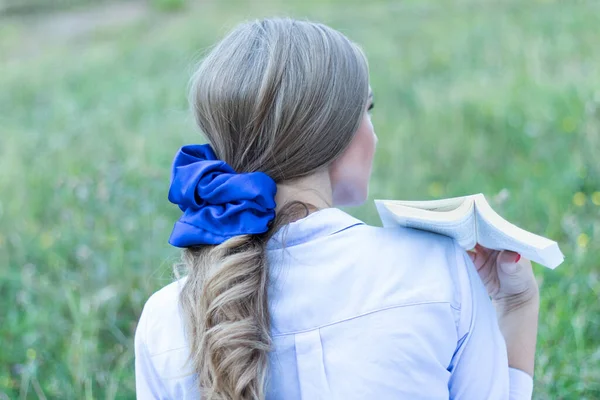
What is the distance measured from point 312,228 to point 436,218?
227 mm

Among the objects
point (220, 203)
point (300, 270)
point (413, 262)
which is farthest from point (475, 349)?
point (220, 203)

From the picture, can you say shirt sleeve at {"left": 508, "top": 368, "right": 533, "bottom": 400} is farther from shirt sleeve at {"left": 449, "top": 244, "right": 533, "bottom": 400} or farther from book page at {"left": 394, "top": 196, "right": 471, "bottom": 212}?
book page at {"left": 394, "top": 196, "right": 471, "bottom": 212}

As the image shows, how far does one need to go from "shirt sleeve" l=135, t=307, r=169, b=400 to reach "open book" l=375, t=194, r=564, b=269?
52cm

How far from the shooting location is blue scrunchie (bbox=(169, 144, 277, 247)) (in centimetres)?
143

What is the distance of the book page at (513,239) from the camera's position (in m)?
1.30

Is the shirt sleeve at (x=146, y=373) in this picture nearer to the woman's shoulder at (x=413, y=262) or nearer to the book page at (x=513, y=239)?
the woman's shoulder at (x=413, y=262)

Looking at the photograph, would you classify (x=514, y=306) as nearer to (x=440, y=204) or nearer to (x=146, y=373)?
(x=440, y=204)

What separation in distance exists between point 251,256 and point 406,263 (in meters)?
0.28

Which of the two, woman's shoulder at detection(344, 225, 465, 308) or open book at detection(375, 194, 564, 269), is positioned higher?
open book at detection(375, 194, 564, 269)

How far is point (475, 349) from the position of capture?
139 centimetres

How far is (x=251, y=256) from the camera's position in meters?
1.41

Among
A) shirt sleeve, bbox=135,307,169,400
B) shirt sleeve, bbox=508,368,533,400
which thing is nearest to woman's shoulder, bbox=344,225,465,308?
shirt sleeve, bbox=508,368,533,400

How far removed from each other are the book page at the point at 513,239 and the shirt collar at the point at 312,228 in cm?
23

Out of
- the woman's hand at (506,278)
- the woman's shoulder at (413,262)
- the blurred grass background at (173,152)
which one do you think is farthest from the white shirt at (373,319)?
the blurred grass background at (173,152)
